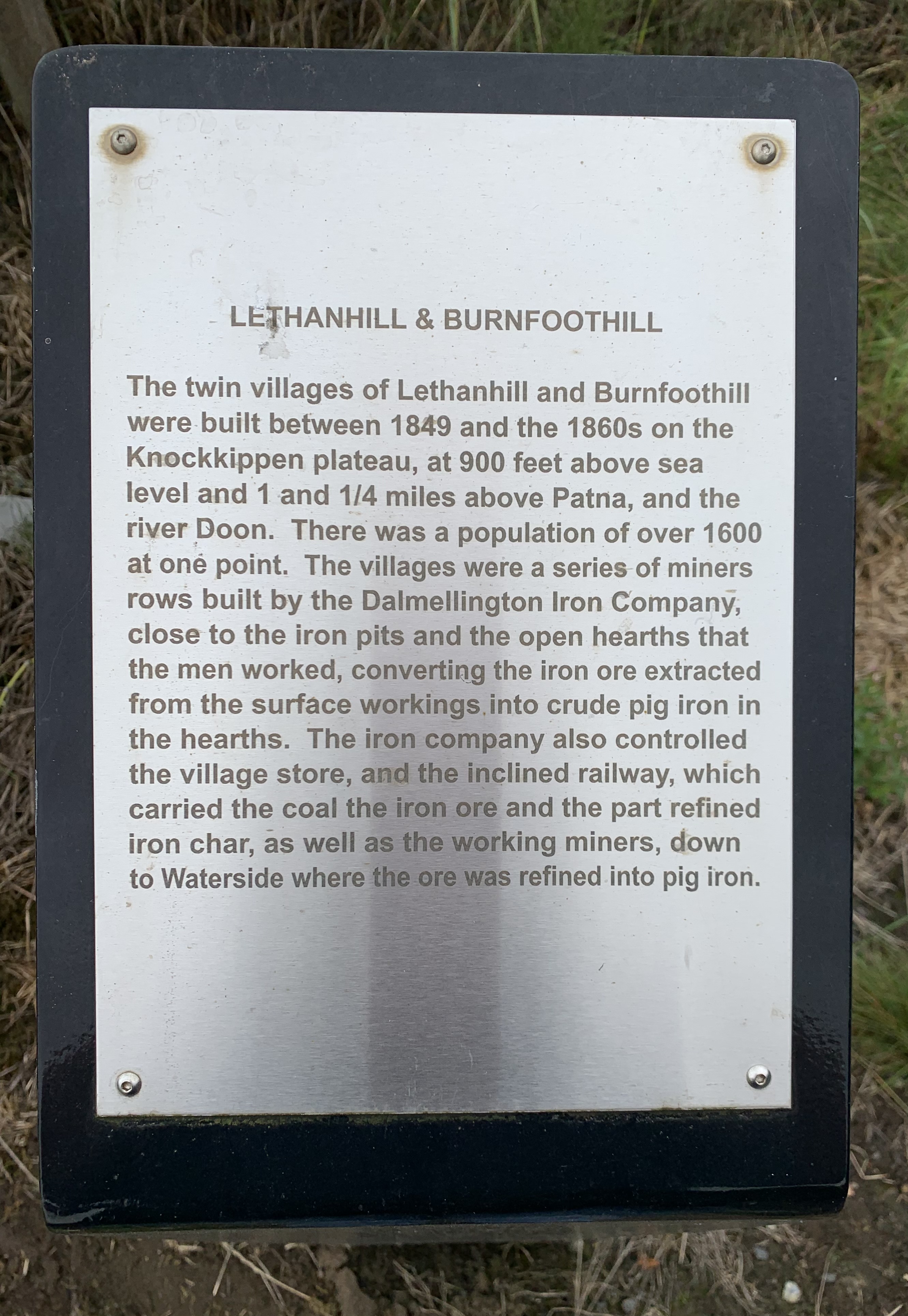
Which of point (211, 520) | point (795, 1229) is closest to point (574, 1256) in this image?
point (795, 1229)

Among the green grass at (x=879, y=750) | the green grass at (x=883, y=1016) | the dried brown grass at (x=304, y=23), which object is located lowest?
the green grass at (x=883, y=1016)

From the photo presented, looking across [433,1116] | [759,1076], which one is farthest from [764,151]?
[433,1116]

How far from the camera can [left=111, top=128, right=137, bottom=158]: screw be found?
135 centimetres

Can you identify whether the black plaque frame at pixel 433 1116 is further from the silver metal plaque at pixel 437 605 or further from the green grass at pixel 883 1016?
the green grass at pixel 883 1016

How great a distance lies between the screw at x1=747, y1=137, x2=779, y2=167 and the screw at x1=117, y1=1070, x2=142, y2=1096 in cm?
161

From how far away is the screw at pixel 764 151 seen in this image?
1.38 m

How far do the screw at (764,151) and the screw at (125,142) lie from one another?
895 millimetres

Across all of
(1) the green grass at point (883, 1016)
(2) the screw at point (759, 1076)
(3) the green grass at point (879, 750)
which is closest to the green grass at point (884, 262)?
(3) the green grass at point (879, 750)

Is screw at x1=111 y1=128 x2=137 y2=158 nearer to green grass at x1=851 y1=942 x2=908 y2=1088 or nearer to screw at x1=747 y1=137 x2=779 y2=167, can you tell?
screw at x1=747 y1=137 x2=779 y2=167

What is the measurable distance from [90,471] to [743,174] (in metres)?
1.05

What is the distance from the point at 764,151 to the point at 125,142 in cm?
93

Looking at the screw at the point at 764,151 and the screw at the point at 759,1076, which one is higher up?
the screw at the point at 764,151

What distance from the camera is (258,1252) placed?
1881 millimetres

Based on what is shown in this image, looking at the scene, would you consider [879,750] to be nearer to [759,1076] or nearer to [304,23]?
[759,1076]
